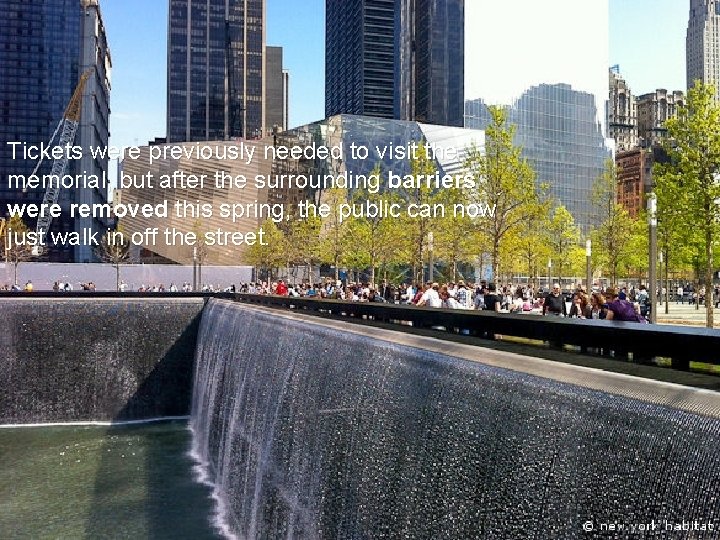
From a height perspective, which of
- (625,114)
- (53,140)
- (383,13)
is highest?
(383,13)

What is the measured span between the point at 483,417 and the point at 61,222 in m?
135

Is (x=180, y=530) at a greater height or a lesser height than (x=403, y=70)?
lesser

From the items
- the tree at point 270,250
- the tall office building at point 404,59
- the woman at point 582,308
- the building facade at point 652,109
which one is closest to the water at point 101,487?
the woman at point 582,308

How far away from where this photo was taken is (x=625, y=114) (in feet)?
632

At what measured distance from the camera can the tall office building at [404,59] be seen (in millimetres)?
140625

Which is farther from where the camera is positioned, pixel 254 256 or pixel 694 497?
pixel 254 256

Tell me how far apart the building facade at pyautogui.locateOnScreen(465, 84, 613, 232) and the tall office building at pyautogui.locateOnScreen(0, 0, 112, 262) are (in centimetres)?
6634

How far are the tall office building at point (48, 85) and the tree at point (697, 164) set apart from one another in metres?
115

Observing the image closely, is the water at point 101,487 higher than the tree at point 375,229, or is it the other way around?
the tree at point 375,229

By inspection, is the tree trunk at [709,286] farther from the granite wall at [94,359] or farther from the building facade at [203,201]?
the building facade at [203,201]

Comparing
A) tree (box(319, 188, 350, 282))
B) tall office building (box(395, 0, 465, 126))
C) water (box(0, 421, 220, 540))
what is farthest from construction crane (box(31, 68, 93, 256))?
water (box(0, 421, 220, 540))

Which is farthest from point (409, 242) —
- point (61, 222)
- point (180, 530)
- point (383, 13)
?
point (383, 13)

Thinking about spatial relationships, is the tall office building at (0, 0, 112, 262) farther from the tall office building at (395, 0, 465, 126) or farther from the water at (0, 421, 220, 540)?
the water at (0, 421, 220, 540)

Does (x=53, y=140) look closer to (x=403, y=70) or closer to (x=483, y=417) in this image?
(x=403, y=70)
